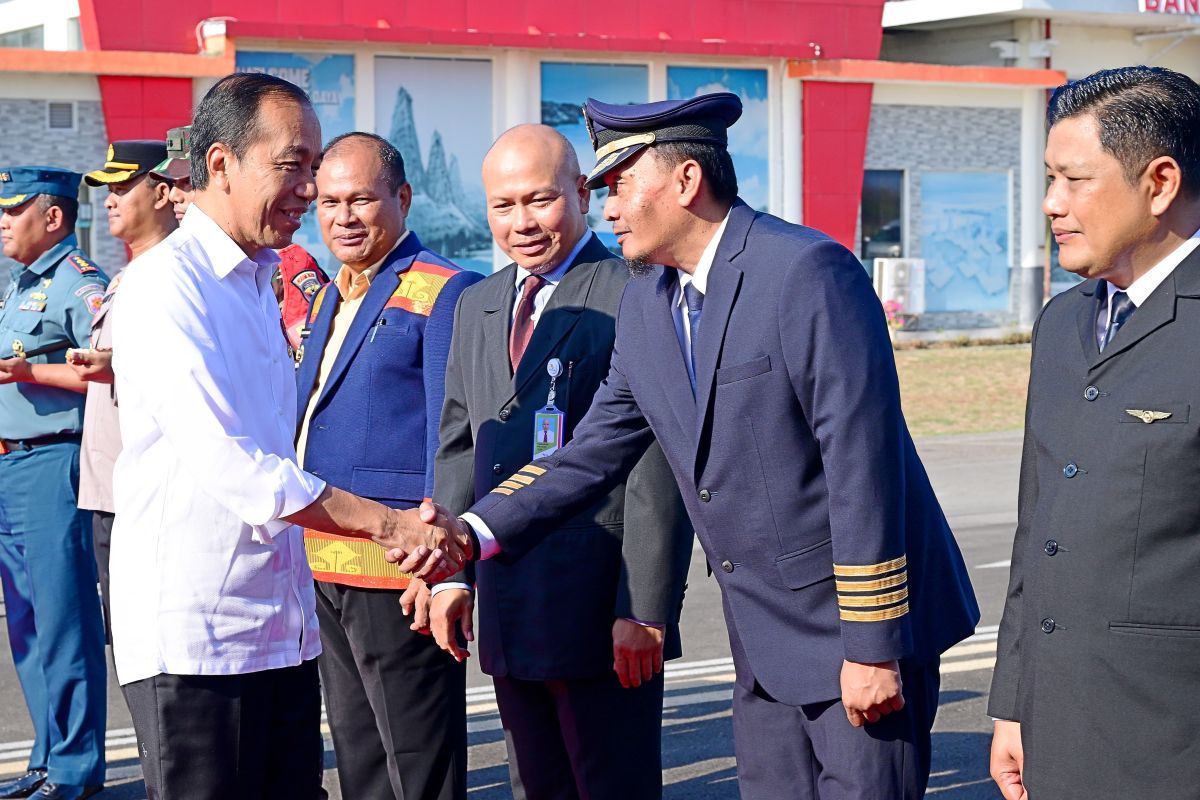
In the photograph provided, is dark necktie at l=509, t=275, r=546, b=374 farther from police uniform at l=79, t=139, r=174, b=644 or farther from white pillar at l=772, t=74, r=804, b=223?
white pillar at l=772, t=74, r=804, b=223

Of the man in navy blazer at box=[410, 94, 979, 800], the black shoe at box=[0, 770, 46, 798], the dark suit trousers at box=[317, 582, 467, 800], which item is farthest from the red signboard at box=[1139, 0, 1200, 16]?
the man in navy blazer at box=[410, 94, 979, 800]

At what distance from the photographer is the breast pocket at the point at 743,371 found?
345 centimetres

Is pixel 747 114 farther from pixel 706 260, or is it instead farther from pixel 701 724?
pixel 706 260

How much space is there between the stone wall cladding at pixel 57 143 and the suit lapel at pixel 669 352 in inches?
675

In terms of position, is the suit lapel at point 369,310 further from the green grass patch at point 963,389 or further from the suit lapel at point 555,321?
the green grass patch at point 963,389

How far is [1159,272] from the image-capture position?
295cm

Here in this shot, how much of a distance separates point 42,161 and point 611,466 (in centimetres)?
1774

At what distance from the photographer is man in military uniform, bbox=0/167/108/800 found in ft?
19.1

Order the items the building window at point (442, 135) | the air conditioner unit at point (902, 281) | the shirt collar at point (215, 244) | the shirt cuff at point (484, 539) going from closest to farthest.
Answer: the shirt collar at point (215, 244) → the shirt cuff at point (484, 539) → the building window at point (442, 135) → the air conditioner unit at point (902, 281)

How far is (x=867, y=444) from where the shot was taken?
3.30 meters

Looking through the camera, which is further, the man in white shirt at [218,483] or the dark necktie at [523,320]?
the dark necktie at [523,320]

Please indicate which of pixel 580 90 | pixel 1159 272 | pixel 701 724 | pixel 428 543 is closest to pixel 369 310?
pixel 428 543

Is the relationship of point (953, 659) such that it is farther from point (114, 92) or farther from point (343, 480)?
point (114, 92)

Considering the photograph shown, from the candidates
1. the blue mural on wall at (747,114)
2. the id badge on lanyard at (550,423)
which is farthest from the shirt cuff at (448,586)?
the blue mural on wall at (747,114)
